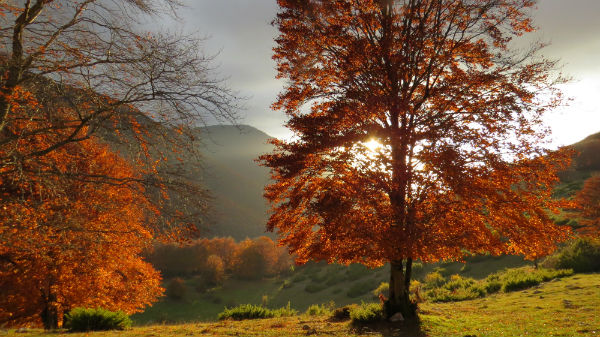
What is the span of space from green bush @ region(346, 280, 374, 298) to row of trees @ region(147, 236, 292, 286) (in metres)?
26.1

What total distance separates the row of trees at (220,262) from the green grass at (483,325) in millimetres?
42870

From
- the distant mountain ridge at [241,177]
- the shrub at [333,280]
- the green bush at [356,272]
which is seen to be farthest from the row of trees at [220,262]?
the green bush at [356,272]

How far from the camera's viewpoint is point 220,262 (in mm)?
52938

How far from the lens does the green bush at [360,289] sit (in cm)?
2895

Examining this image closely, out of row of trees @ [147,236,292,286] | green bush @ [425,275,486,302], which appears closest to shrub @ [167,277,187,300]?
row of trees @ [147,236,292,286]

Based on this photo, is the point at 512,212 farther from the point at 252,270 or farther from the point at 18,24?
the point at 252,270

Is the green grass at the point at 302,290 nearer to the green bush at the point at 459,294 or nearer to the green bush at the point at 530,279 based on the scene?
the green bush at the point at 530,279

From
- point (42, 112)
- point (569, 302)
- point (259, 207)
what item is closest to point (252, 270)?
point (569, 302)

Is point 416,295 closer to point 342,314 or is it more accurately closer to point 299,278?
point 342,314

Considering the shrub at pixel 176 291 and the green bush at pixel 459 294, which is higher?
the green bush at pixel 459 294

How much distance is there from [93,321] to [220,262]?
44.0 metres

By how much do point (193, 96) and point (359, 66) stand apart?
5441 mm

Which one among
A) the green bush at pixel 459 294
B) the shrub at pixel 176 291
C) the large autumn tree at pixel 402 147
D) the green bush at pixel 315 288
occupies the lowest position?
the shrub at pixel 176 291

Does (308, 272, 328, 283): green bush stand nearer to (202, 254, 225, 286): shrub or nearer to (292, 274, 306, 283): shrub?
(292, 274, 306, 283): shrub
